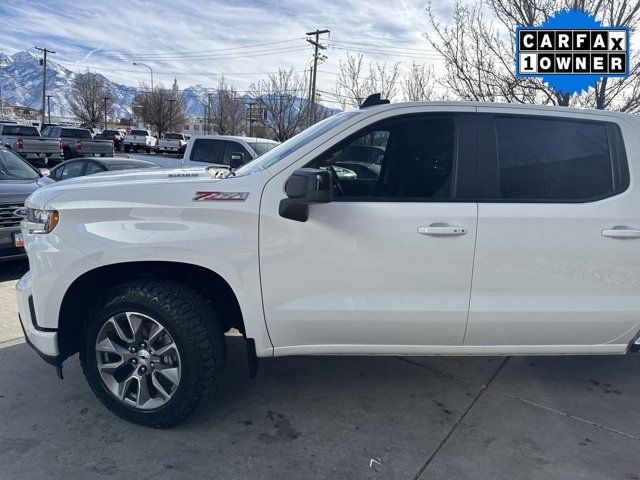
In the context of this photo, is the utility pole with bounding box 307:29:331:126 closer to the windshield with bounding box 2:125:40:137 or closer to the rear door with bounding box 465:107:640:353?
the windshield with bounding box 2:125:40:137

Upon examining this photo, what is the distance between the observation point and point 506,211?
9.51 ft

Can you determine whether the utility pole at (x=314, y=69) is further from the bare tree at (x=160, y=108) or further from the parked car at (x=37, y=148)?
the bare tree at (x=160, y=108)

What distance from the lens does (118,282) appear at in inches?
119

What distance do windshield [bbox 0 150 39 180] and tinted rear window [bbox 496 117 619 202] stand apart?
649 centimetres

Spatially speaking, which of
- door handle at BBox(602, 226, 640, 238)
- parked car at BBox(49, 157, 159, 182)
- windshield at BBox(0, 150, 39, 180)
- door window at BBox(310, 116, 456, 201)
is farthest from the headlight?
parked car at BBox(49, 157, 159, 182)

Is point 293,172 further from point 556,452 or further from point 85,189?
point 556,452

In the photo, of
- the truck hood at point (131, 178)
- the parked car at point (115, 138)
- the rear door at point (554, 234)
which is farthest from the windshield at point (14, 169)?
the parked car at point (115, 138)

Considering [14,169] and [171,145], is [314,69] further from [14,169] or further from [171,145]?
[14,169]

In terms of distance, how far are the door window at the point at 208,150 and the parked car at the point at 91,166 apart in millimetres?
1223

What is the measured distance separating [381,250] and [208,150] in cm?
875

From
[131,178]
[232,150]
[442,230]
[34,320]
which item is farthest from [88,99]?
[442,230]

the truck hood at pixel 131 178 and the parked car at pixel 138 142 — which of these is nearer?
the truck hood at pixel 131 178

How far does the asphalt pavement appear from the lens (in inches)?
105

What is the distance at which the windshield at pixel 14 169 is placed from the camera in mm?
6898
